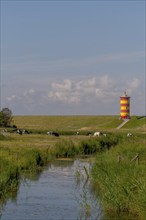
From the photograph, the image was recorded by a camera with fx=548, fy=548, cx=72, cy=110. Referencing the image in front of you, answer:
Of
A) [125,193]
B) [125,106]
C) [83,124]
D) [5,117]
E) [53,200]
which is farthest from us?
[83,124]

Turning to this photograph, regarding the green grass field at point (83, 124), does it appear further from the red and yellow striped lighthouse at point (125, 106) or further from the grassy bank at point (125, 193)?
the grassy bank at point (125, 193)

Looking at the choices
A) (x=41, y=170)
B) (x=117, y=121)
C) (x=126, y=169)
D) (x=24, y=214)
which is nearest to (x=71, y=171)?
(x=41, y=170)

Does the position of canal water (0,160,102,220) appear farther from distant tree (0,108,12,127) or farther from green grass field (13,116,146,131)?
green grass field (13,116,146,131)

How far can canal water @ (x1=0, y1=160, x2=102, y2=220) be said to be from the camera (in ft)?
75.9

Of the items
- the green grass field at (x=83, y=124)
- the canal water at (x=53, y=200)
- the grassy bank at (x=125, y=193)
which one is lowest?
the canal water at (x=53, y=200)

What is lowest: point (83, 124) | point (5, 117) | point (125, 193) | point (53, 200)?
point (53, 200)

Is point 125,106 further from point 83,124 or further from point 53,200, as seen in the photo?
point 53,200

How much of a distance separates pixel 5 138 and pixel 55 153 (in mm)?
17987

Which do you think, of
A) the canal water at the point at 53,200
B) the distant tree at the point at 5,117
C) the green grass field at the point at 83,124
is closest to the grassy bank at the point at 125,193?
the canal water at the point at 53,200

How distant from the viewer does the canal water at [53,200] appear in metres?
23.1

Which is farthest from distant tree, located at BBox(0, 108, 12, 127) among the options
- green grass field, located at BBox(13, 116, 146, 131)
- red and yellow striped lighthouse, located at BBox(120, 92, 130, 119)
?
red and yellow striped lighthouse, located at BBox(120, 92, 130, 119)

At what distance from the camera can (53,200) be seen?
26938mm

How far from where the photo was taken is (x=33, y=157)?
40656 mm

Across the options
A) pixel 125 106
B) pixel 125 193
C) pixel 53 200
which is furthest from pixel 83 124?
pixel 125 193
